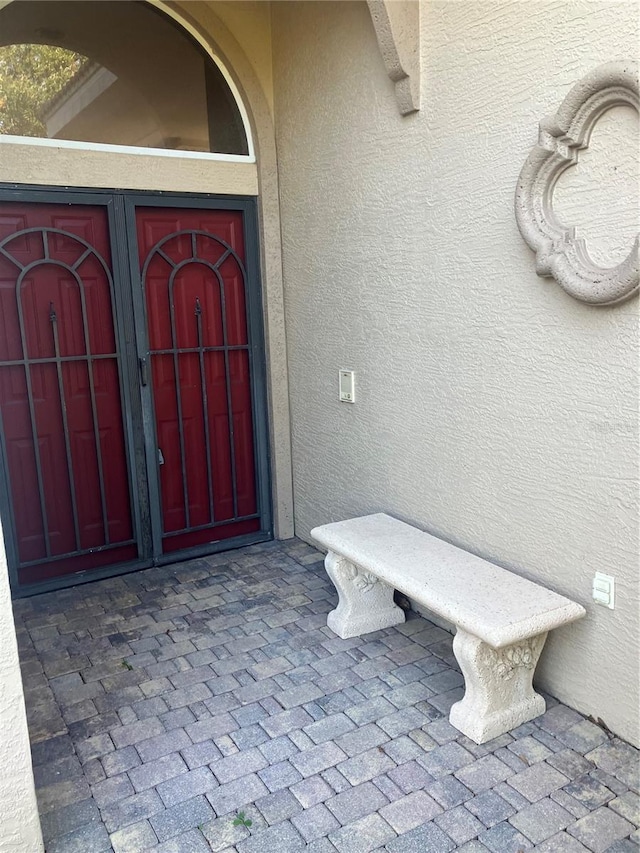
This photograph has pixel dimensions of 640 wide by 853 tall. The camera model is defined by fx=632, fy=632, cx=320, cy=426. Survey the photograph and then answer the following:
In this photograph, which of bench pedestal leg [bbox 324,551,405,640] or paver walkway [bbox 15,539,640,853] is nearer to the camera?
paver walkway [bbox 15,539,640,853]

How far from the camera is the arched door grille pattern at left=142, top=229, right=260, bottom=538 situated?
3.88 metres

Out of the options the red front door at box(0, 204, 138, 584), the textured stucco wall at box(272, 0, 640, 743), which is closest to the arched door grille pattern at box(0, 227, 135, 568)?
the red front door at box(0, 204, 138, 584)

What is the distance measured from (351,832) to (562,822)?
65cm

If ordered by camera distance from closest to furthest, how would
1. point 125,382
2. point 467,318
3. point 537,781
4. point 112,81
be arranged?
point 537,781 → point 467,318 → point 112,81 → point 125,382

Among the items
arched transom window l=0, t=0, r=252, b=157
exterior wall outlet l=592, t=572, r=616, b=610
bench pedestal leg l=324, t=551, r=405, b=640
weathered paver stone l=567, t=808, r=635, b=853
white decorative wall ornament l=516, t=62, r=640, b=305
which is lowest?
weathered paver stone l=567, t=808, r=635, b=853

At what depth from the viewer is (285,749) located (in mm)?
2305

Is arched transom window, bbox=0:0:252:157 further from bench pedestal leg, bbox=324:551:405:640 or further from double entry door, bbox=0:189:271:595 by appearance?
bench pedestal leg, bbox=324:551:405:640

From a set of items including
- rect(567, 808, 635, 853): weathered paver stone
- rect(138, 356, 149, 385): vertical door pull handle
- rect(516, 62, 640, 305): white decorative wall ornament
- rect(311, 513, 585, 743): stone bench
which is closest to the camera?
rect(567, 808, 635, 853): weathered paver stone

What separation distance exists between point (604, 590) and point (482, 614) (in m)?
0.46

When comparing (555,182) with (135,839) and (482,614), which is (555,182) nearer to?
(482,614)

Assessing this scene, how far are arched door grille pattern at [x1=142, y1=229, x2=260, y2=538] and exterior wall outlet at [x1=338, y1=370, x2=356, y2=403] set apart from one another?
806 millimetres

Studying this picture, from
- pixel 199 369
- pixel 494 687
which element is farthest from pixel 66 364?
pixel 494 687

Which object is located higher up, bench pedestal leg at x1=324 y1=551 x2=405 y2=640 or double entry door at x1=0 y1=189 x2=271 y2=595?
double entry door at x1=0 y1=189 x2=271 y2=595

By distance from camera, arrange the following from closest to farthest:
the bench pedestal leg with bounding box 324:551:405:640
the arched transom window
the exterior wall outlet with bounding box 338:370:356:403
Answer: the bench pedestal leg with bounding box 324:551:405:640 < the arched transom window < the exterior wall outlet with bounding box 338:370:356:403
